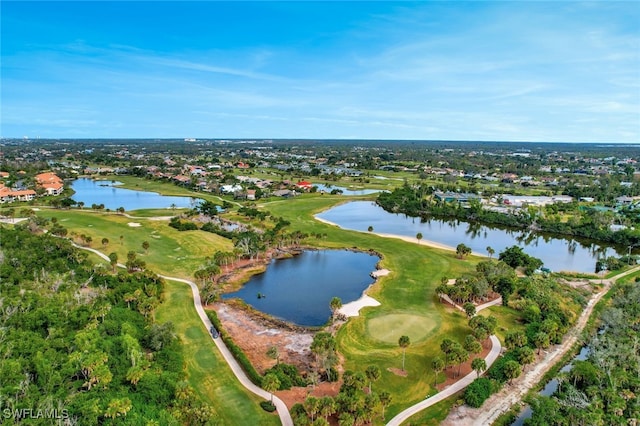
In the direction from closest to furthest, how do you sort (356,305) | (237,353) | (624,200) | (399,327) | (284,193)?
(237,353)
(399,327)
(356,305)
(624,200)
(284,193)

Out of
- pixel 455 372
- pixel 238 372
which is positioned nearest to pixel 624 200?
pixel 455 372

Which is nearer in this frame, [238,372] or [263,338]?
[238,372]

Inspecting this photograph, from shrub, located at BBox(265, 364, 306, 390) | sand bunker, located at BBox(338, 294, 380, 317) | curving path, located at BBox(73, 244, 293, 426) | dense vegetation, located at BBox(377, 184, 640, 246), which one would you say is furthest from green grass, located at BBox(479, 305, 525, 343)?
dense vegetation, located at BBox(377, 184, 640, 246)

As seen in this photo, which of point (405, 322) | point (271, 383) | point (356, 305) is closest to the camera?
point (271, 383)

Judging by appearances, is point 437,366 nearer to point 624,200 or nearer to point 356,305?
point 356,305

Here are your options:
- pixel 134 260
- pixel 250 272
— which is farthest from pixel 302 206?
pixel 134 260

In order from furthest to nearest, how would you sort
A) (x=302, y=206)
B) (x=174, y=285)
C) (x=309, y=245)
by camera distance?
(x=302, y=206)
(x=309, y=245)
(x=174, y=285)

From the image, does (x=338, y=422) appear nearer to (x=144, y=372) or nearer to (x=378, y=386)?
(x=378, y=386)
